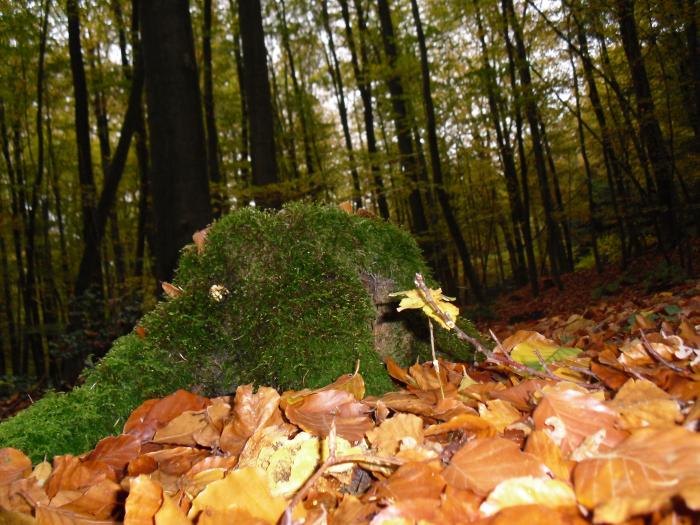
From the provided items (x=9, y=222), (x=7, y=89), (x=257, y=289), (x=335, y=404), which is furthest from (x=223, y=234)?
(x=9, y=222)

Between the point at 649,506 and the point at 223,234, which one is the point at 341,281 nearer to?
the point at 223,234

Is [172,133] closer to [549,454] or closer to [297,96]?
[549,454]

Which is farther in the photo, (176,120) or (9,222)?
(9,222)

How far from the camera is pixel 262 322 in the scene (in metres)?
1.64

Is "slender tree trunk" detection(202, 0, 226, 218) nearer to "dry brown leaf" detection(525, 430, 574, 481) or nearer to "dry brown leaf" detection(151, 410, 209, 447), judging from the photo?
"dry brown leaf" detection(151, 410, 209, 447)

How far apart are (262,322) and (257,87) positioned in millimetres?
5453

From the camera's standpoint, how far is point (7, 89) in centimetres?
1066

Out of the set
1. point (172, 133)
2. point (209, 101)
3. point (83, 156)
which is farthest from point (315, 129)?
point (172, 133)

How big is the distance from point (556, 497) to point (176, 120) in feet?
12.5

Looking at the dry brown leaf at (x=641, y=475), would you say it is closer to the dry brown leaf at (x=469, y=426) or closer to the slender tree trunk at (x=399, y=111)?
the dry brown leaf at (x=469, y=426)

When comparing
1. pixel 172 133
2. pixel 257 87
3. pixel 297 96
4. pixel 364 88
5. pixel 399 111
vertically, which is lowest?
pixel 172 133

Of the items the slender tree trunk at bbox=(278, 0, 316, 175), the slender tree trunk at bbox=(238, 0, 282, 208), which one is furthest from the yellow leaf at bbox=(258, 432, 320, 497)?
the slender tree trunk at bbox=(278, 0, 316, 175)

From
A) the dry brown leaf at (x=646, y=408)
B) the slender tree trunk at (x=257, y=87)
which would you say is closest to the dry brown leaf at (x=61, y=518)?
the dry brown leaf at (x=646, y=408)

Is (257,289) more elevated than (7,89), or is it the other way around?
(7,89)
